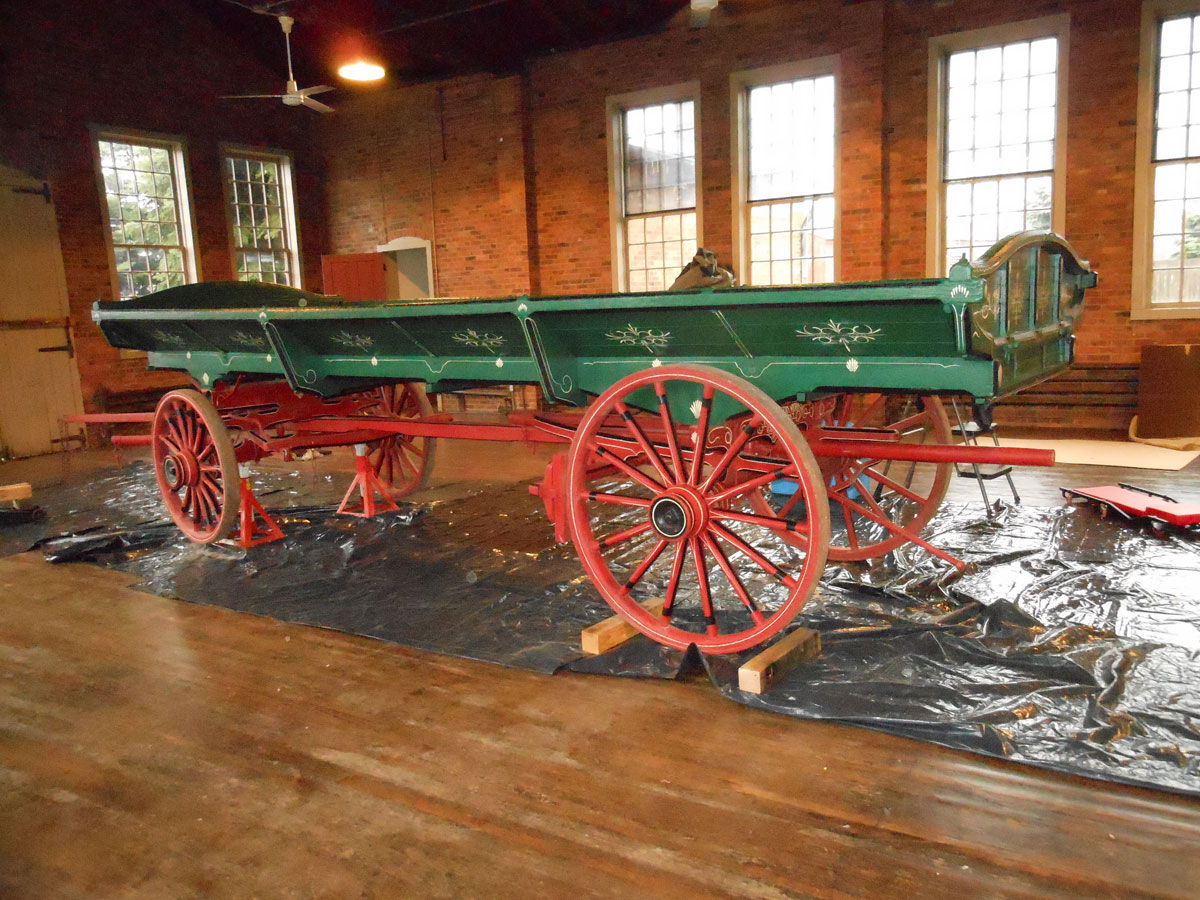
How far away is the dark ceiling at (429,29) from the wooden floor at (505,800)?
8331 mm

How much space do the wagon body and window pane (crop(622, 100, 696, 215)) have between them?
6.60 meters

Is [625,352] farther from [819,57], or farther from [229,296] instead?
[819,57]

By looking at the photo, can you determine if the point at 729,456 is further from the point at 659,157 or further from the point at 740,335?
the point at 659,157

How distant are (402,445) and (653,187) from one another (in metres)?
5.73

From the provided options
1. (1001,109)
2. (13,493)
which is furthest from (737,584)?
(1001,109)

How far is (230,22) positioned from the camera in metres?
11.3

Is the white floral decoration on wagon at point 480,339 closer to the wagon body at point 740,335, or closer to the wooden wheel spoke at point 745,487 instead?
the wagon body at point 740,335

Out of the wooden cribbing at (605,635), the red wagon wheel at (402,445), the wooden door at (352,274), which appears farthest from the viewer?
the wooden door at (352,274)

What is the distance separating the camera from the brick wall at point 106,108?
953cm

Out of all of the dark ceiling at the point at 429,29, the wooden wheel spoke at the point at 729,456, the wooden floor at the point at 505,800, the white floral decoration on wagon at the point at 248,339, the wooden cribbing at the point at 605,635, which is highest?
the dark ceiling at the point at 429,29

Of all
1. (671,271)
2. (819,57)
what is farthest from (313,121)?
(819,57)

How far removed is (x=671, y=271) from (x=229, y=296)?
232 inches

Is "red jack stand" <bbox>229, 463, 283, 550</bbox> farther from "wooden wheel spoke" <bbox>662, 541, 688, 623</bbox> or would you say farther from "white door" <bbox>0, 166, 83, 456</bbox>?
"white door" <bbox>0, 166, 83, 456</bbox>

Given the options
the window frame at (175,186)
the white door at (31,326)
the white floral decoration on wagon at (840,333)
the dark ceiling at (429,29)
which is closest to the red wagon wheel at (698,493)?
the white floral decoration on wagon at (840,333)
